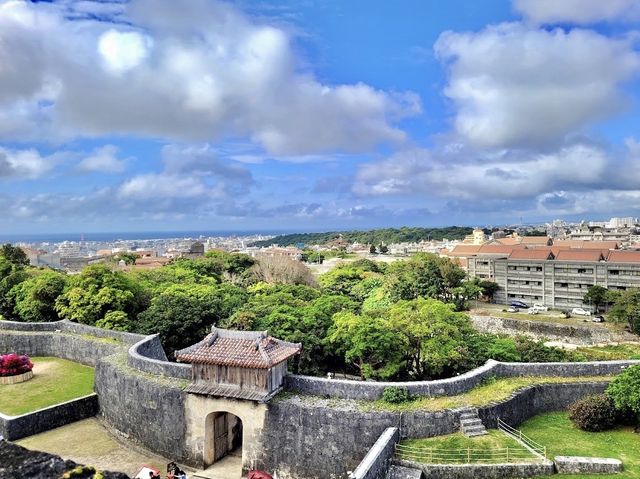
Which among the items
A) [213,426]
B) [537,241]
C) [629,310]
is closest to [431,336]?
[213,426]

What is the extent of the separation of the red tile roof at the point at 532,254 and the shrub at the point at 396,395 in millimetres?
40363

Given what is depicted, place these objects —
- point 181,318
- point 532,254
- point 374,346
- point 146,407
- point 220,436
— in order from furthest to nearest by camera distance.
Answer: point 532,254 < point 181,318 < point 374,346 < point 146,407 < point 220,436

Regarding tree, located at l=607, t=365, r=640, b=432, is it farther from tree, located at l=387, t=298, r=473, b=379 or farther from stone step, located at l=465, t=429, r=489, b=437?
tree, located at l=387, t=298, r=473, b=379

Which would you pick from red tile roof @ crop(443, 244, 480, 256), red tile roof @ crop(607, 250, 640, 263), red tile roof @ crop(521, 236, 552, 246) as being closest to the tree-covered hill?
red tile roof @ crop(521, 236, 552, 246)

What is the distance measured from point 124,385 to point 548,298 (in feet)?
142

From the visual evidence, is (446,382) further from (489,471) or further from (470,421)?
(489,471)

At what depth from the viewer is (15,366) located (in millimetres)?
20375

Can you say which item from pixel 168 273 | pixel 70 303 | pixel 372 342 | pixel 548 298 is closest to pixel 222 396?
pixel 372 342

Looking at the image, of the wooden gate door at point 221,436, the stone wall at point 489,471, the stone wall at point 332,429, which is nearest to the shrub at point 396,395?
the stone wall at point 332,429

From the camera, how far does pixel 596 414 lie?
14.0 m

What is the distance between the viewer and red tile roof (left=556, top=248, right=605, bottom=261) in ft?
148

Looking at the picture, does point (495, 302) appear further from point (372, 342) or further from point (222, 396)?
point (222, 396)

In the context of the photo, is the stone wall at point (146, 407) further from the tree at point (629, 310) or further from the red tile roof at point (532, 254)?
the red tile roof at point (532, 254)

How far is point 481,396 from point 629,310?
28087 mm
